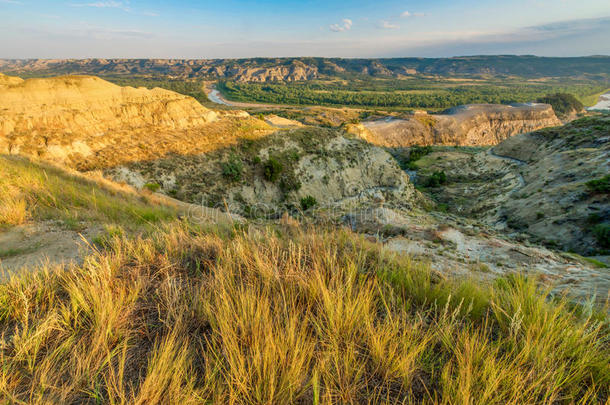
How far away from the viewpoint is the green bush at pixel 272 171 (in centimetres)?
2234

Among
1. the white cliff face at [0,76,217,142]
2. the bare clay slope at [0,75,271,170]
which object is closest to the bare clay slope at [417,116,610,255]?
the bare clay slope at [0,75,271,170]

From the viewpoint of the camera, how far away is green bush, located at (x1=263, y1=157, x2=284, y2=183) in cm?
2234

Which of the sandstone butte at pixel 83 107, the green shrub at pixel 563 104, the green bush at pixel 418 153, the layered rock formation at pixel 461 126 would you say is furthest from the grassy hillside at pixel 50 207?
the green shrub at pixel 563 104

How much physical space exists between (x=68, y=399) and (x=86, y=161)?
2081 centimetres

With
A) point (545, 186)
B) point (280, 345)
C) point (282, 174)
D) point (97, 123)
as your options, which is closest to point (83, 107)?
point (97, 123)

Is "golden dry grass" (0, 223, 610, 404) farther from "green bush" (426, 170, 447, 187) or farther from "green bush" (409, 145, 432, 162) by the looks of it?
"green bush" (409, 145, 432, 162)

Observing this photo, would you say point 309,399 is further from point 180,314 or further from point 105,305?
point 105,305

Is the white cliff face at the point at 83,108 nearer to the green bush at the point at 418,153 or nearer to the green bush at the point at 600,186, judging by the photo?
the green bush at the point at 600,186

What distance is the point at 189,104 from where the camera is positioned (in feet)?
86.5

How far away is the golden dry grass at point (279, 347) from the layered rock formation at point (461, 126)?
50019 millimetres

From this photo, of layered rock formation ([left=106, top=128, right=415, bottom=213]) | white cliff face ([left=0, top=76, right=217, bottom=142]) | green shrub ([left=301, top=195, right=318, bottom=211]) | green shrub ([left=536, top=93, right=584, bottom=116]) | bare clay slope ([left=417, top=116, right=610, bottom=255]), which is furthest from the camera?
green shrub ([left=536, top=93, right=584, bottom=116])

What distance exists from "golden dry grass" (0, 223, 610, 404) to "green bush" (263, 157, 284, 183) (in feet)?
64.6

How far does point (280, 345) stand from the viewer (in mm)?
1828

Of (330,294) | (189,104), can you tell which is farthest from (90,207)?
(189,104)
